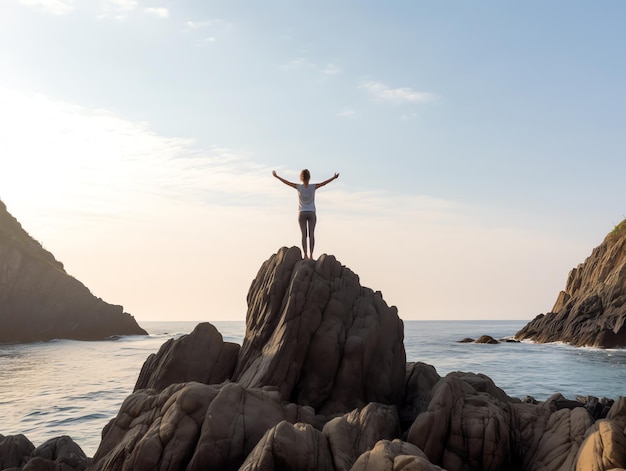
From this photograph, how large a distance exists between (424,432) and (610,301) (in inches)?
2311

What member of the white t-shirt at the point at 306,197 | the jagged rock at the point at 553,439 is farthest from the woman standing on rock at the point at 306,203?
the jagged rock at the point at 553,439

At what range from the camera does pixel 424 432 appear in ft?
48.1

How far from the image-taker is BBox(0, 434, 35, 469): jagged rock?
17000 mm

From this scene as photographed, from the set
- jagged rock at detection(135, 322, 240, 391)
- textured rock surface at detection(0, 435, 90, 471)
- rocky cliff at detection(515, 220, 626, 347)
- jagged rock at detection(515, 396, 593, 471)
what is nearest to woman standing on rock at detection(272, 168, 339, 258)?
jagged rock at detection(135, 322, 240, 391)

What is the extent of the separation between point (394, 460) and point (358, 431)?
4.32 metres

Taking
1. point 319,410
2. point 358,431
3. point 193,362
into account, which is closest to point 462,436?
point 358,431

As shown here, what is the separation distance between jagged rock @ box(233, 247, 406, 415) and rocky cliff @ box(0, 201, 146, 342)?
3163 inches

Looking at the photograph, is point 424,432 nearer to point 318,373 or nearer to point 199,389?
point 318,373

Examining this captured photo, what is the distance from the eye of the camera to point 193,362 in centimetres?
1895

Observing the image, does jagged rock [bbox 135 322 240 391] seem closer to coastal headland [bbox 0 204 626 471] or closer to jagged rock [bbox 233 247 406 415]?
coastal headland [bbox 0 204 626 471]

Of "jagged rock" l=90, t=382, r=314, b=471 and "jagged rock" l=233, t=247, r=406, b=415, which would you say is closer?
"jagged rock" l=90, t=382, r=314, b=471

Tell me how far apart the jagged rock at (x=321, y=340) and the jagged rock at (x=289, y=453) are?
193 inches

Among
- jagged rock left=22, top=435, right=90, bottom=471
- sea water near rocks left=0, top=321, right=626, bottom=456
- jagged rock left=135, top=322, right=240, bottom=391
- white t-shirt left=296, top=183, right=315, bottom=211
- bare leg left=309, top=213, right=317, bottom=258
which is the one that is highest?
white t-shirt left=296, top=183, right=315, bottom=211

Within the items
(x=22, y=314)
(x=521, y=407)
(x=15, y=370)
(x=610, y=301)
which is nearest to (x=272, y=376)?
(x=521, y=407)
